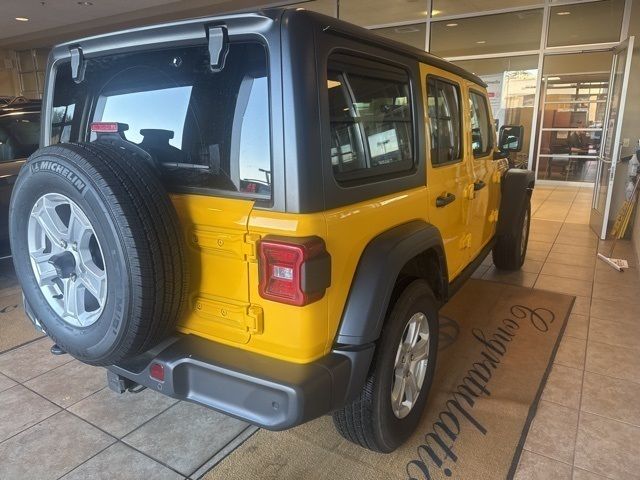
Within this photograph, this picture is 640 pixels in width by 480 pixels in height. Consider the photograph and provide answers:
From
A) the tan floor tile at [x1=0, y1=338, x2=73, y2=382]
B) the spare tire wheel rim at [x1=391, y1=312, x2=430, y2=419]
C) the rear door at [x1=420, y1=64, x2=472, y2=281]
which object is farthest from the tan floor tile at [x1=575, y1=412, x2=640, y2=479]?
the tan floor tile at [x1=0, y1=338, x2=73, y2=382]

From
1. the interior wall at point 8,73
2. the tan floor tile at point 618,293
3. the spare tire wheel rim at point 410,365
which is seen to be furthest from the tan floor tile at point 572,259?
the interior wall at point 8,73

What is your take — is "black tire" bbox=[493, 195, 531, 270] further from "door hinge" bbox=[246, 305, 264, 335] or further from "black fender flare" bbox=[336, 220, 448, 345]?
"door hinge" bbox=[246, 305, 264, 335]

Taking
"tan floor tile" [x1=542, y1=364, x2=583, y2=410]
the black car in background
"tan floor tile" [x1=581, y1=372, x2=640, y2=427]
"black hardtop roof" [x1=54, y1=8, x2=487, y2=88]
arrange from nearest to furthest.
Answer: "black hardtop roof" [x1=54, y1=8, x2=487, y2=88], "tan floor tile" [x1=581, y1=372, x2=640, y2=427], "tan floor tile" [x1=542, y1=364, x2=583, y2=410], the black car in background

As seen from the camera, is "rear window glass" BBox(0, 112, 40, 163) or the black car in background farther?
"rear window glass" BBox(0, 112, 40, 163)

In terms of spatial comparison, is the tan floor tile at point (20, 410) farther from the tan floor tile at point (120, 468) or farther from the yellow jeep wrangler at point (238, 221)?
the yellow jeep wrangler at point (238, 221)

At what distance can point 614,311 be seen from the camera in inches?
147

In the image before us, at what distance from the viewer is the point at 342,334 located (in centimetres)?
165

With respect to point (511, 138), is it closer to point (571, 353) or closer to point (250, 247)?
point (571, 353)

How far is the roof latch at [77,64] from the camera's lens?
193cm

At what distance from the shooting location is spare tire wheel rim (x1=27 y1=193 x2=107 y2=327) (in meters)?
1.62

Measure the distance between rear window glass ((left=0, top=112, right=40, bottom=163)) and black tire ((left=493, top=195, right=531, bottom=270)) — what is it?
4476mm

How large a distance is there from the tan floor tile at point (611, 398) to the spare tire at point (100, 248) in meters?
2.23

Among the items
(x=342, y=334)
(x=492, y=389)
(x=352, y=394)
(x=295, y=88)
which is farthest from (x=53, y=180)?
(x=492, y=389)

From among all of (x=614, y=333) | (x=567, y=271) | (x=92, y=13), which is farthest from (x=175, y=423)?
(x=92, y=13)
